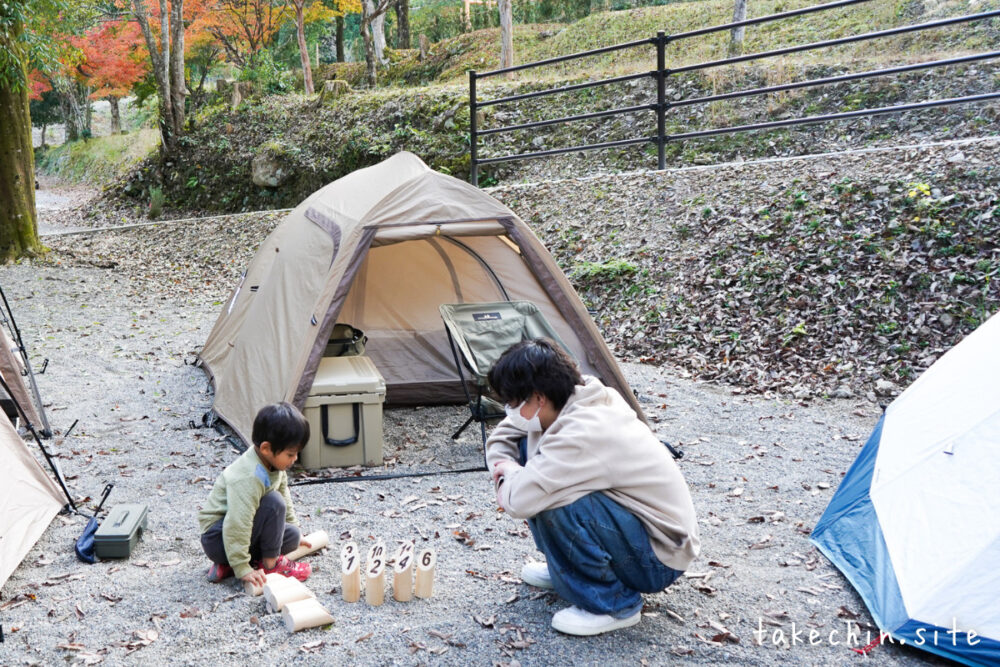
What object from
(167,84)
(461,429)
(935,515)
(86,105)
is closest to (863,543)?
(935,515)

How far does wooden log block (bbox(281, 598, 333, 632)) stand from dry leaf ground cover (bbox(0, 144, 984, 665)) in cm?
4

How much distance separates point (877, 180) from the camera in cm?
679

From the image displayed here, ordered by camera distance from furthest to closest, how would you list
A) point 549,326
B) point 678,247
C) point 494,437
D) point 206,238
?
point 206,238, point 678,247, point 549,326, point 494,437

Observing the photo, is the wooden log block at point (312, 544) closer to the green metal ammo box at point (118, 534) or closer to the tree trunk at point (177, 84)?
the green metal ammo box at point (118, 534)

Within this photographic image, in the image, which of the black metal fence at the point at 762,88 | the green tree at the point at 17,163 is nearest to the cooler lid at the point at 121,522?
the black metal fence at the point at 762,88

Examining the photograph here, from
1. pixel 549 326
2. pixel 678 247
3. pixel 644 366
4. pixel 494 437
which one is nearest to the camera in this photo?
pixel 494 437

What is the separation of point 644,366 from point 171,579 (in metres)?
4.05

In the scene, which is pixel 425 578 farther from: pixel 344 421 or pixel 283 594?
pixel 344 421

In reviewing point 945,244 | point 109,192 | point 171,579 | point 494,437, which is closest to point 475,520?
point 494,437

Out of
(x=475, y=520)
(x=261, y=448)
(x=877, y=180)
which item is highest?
(x=877, y=180)

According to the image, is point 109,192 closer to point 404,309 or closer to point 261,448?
point 404,309

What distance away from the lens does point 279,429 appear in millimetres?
2982

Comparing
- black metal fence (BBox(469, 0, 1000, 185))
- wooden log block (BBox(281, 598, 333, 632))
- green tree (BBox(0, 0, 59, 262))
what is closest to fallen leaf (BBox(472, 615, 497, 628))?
wooden log block (BBox(281, 598, 333, 632))

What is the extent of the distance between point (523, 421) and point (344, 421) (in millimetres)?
2036
